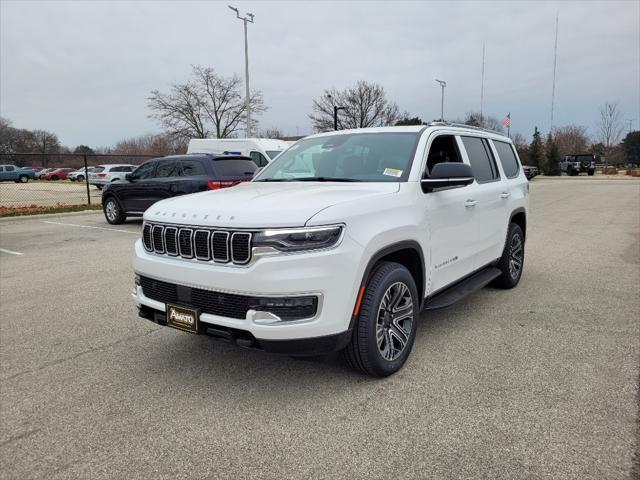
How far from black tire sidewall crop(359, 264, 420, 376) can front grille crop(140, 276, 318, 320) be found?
46 centimetres

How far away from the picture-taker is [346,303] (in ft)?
9.97

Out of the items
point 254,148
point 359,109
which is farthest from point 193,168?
point 359,109

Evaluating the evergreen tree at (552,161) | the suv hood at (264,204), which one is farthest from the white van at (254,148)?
the evergreen tree at (552,161)

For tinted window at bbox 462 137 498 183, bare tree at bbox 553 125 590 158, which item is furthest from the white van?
bare tree at bbox 553 125 590 158

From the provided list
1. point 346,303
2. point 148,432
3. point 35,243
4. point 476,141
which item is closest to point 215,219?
point 346,303

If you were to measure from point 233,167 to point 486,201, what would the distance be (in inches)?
294

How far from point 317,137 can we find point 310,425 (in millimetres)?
2962

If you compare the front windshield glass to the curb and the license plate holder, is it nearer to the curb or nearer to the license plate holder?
the license plate holder

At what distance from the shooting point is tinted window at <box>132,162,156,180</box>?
12156 millimetres

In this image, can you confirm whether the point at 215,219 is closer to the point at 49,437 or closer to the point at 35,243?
the point at 49,437

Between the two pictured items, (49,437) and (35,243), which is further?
(35,243)

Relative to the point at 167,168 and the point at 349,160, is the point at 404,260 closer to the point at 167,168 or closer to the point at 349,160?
the point at 349,160

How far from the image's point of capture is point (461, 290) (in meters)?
4.53

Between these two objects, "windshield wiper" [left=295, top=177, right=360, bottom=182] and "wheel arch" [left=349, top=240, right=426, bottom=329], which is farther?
"windshield wiper" [left=295, top=177, right=360, bottom=182]
